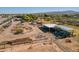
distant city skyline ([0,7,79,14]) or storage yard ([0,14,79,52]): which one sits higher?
distant city skyline ([0,7,79,14])

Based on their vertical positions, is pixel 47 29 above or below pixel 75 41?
above

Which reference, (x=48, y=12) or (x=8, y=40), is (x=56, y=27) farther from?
(x=8, y=40)

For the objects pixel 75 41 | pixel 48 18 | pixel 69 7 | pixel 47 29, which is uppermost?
pixel 69 7

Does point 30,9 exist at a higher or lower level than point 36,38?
higher

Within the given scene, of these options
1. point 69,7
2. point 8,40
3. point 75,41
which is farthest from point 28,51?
point 69,7

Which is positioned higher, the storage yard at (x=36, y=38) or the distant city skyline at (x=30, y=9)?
the distant city skyline at (x=30, y=9)

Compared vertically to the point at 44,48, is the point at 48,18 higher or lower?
higher
